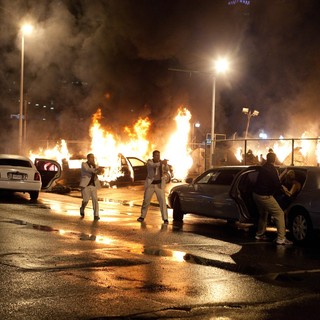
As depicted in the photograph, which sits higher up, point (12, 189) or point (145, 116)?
point (145, 116)

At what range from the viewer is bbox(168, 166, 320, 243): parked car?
1123 centimetres

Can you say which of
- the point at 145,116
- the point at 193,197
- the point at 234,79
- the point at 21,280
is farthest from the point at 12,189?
the point at 234,79

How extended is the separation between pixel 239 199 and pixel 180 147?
29.4m

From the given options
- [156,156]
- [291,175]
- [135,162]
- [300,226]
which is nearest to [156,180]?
[156,156]

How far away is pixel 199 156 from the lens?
1495 inches

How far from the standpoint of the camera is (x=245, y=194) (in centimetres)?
1228

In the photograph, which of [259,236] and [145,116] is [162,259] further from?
[145,116]

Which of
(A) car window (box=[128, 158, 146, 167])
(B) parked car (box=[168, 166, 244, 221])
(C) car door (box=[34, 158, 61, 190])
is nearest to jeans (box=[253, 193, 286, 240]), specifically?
(B) parked car (box=[168, 166, 244, 221])

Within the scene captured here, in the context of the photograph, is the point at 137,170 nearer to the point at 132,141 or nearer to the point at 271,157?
the point at 132,141

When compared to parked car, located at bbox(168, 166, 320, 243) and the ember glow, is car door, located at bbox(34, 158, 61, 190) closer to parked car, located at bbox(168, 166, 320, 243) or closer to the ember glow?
parked car, located at bbox(168, 166, 320, 243)

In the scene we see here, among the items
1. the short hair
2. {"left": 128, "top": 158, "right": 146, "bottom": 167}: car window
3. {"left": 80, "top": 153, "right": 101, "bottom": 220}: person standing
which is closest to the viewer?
the short hair

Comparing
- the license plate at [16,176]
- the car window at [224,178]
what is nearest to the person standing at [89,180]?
the car window at [224,178]

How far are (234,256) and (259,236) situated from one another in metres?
2.39

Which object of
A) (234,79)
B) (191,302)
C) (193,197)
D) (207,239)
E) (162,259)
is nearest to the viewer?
(191,302)
